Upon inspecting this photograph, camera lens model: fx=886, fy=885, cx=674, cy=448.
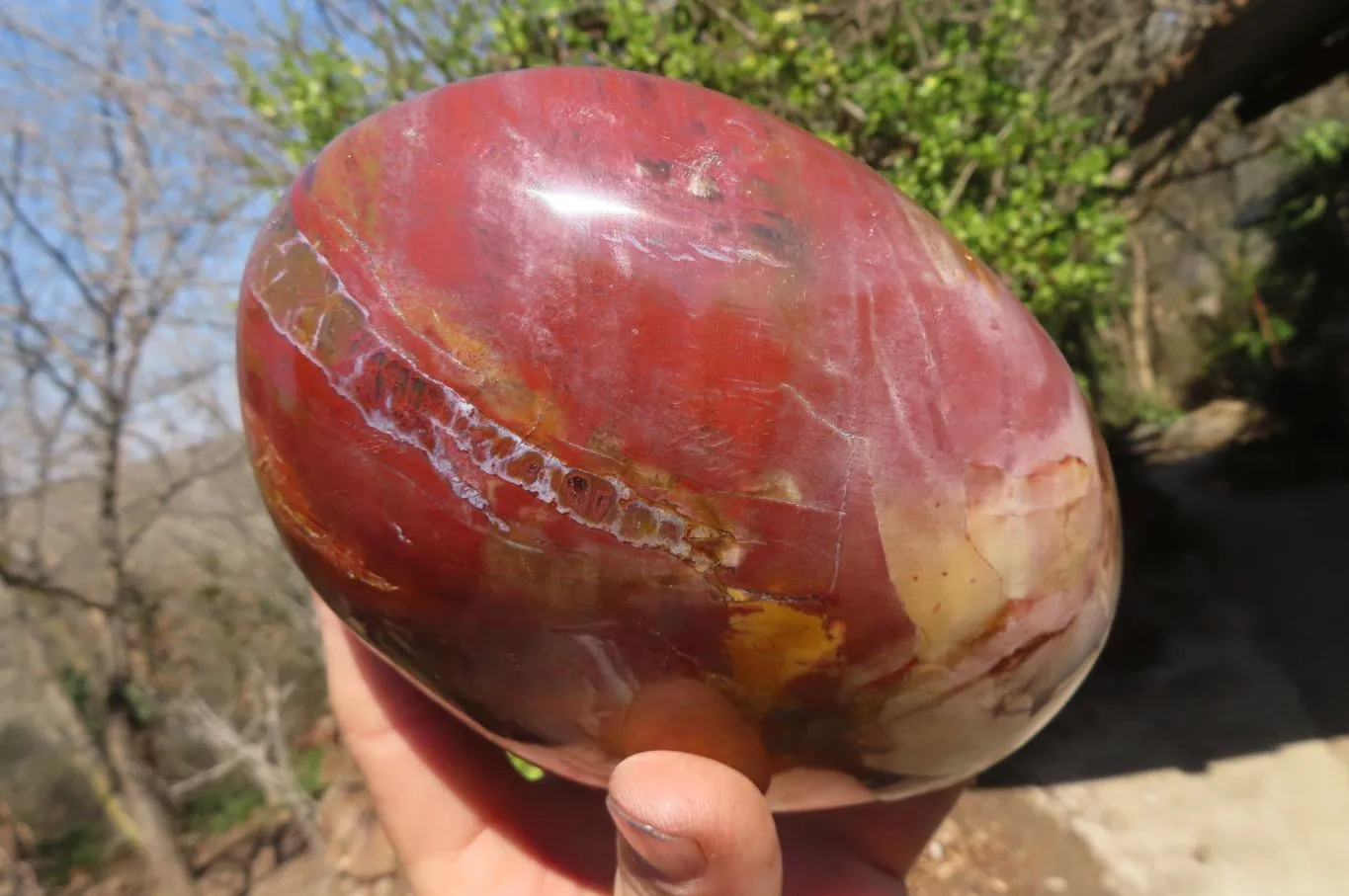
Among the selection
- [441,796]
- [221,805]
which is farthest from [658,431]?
[221,805]

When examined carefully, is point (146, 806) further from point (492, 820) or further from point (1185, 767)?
point (1185, 767)

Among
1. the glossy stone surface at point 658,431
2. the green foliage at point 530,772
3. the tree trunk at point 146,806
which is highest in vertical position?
the glossy stone surface at point 658,431

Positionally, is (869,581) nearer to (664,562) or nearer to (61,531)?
(664,562)

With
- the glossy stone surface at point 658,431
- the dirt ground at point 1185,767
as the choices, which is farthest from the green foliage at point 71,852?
the glossy stone surface at point 658,431

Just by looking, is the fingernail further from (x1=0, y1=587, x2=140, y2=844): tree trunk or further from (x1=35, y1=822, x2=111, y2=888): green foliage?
(x1=35, y1=822, x2=111, y2=888): green foliage

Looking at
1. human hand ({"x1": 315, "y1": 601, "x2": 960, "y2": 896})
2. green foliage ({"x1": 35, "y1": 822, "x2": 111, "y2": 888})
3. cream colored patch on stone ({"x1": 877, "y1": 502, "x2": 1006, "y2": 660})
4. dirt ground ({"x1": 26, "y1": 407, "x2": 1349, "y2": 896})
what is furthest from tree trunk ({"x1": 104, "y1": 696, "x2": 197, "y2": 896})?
cream colored patch on stone ({"x1": 877, "y1": 502, "x2": 1006, "y2": 660})

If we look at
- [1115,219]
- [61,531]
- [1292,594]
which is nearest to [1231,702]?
[1292,594]

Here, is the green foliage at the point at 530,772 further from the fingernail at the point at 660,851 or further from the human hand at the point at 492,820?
the fingernail at the point at 660,851
